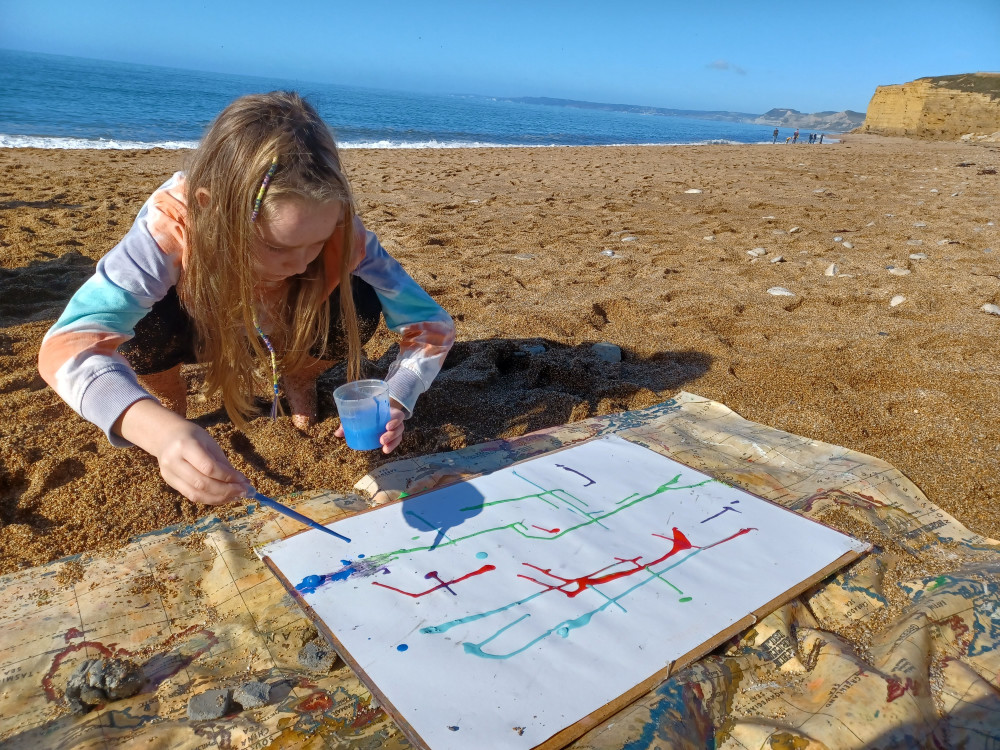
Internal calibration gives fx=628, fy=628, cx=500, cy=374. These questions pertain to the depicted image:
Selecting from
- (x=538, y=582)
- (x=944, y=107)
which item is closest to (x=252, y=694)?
(x=538, y=582)

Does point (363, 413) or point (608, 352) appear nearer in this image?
point (363, 413)

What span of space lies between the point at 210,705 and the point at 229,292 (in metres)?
0.80

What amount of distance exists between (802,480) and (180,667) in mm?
1395

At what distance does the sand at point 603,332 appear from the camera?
1.59m

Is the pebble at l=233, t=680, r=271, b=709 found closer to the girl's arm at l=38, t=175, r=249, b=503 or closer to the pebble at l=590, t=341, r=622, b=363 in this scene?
the girl's arm at l=38, t=175, r=249, b=503

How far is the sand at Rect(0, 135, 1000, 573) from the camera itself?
1590 mm

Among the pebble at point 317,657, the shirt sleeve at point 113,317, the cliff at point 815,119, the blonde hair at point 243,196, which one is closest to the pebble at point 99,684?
the pebble at point 317,657

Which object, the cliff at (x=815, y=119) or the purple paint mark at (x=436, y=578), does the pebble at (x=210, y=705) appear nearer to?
the purple paint mark at (x=436, y=578)

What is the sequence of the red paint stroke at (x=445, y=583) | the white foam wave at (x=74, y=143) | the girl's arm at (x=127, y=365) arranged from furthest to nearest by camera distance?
1. the white foam wave at (x=74, y=143)
2. the red paint stroke at (x=445, y=583)
3. the girl's arm at (x=127, y=365)

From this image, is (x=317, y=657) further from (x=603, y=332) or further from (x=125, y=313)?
(x=603, y=332)

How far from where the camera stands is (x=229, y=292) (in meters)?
1.34

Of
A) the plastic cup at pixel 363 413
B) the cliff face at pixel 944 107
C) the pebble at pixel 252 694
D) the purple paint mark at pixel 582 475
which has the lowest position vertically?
the pebble at pixel 252 694

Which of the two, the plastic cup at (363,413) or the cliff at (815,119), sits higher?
the cliff at (815,119)

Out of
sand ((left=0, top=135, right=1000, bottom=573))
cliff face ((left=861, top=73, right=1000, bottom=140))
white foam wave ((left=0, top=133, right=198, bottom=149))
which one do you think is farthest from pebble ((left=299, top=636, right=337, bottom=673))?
cliff face ((left=861, top=73, right=1000, bottom=140))
